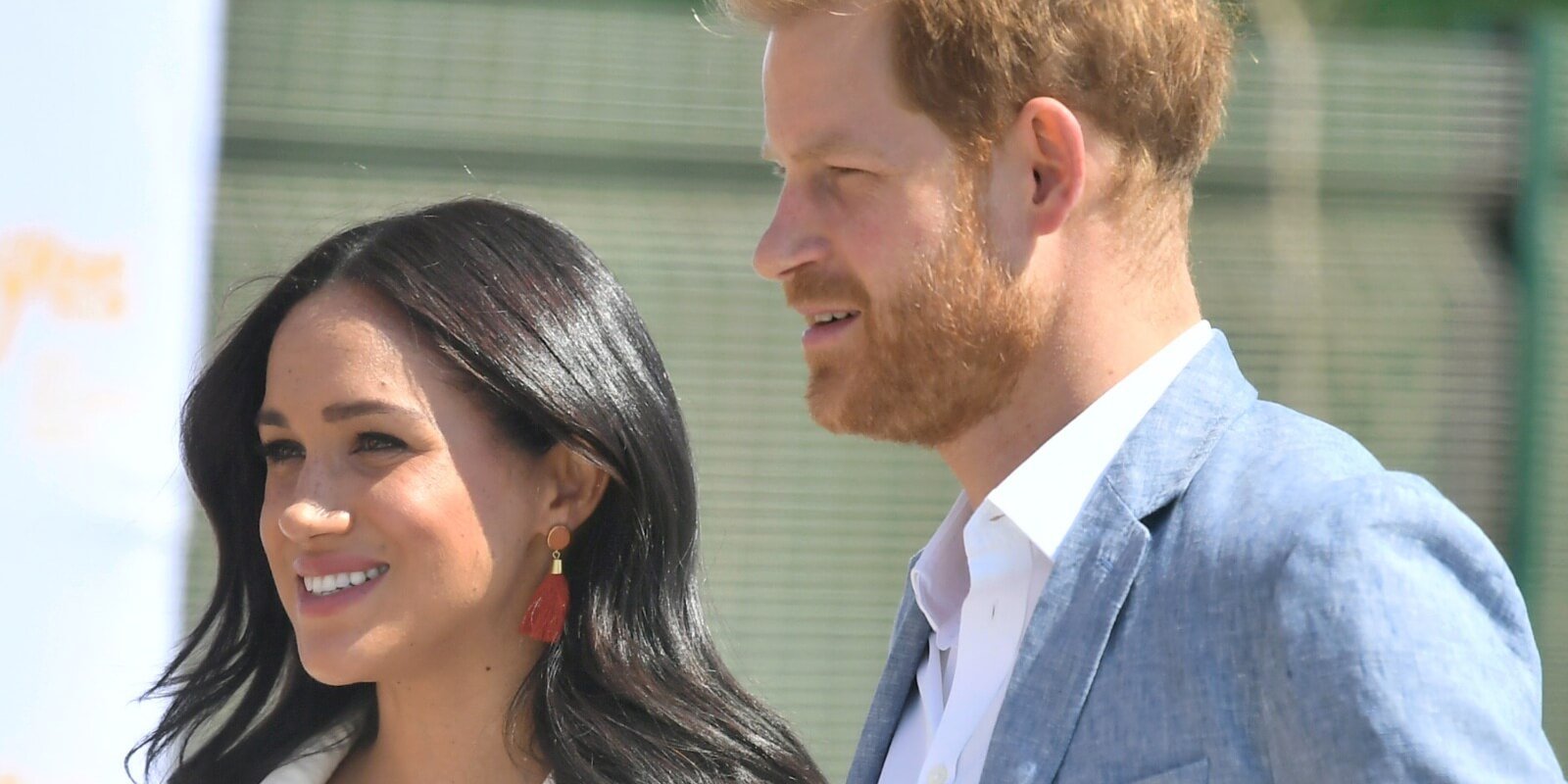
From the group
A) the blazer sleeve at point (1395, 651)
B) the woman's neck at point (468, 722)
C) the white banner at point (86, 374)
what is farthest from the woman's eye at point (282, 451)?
the blazer sleeve at point (1395, 651)

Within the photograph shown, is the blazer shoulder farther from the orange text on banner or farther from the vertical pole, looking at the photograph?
the vertical pole

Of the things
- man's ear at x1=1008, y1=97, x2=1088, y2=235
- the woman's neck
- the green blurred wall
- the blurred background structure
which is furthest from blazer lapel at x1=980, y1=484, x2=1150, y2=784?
the blurred background structure

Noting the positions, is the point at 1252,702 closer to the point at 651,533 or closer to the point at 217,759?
the point at 651,533

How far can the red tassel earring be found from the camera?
246 centimetres

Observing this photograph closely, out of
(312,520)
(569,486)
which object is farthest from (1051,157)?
(312,520)

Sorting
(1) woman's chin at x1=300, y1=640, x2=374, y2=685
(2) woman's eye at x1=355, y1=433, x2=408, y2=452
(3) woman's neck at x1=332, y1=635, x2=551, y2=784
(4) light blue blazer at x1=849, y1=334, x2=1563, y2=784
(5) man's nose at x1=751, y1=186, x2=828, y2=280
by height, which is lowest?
(3) woman's neck at x1=332, y1=635, x2=551, y2=784

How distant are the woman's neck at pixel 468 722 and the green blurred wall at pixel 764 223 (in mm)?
2018

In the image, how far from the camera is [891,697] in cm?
213

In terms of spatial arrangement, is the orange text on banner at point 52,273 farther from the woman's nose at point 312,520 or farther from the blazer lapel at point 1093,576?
the blazer lapel at point 1093,576

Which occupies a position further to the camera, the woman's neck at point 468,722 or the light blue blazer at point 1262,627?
the woman's neck at point 468,722

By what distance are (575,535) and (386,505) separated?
0.30 metres

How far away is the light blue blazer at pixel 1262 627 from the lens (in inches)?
53.2

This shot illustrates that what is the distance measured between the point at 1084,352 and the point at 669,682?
952 millimetres

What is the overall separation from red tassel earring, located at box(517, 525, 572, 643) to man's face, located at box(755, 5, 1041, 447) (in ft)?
2.16
